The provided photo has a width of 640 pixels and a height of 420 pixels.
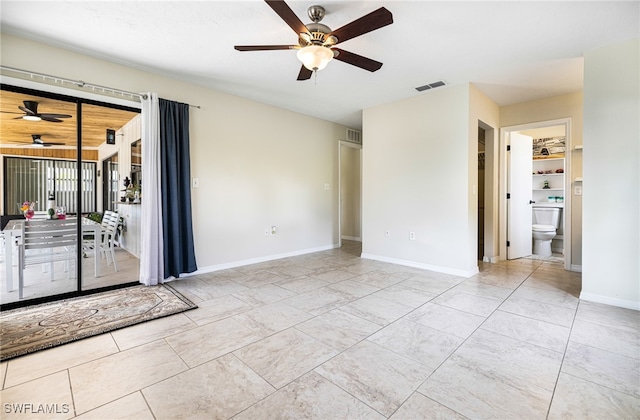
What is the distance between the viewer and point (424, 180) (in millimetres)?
4203

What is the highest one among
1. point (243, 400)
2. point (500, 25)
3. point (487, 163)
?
point (500, 25)

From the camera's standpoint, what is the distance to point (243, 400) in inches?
59.0

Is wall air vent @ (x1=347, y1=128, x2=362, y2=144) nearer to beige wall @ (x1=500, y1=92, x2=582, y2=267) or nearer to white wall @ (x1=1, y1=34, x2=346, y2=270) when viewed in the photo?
white wall @ (x1=1, y1=34, x2=346, y2=270)

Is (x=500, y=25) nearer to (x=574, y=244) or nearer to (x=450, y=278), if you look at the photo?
(x=450, y=278)

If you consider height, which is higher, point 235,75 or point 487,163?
point 235,75

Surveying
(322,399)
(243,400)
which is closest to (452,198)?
(322,399)

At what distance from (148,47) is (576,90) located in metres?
5.50

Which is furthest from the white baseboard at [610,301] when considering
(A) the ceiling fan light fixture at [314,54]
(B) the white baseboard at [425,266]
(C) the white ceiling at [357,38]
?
(A) the ceiling fan light fixture at [314,54]

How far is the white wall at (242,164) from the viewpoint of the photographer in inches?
122

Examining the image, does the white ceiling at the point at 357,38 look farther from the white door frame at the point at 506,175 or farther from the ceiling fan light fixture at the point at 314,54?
the white door frame at the point at 506,175

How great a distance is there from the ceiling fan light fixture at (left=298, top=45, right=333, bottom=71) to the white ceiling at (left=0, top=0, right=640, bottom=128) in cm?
32

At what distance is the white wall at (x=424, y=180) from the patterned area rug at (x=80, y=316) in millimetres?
3150

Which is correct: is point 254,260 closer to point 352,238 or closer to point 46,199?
point 46,199

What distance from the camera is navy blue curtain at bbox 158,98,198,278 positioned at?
347 centimetres
